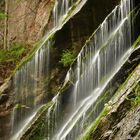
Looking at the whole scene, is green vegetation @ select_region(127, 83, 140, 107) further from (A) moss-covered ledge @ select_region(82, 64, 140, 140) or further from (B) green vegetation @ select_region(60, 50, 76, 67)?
(B) green vegetation @ select_region(60, 50, 76, 67)

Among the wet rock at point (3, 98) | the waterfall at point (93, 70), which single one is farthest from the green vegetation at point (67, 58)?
the wet rock at point (3, 98)

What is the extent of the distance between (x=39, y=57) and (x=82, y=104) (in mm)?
4408

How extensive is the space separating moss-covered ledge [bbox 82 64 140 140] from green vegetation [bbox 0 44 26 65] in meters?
12.8

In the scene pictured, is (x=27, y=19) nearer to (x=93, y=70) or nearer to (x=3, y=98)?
(x=3, y=98)

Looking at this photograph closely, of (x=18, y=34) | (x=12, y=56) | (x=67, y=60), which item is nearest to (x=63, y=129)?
(x=67, y=60)

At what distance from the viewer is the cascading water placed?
13.6 metres

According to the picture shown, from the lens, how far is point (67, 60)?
13141 mm

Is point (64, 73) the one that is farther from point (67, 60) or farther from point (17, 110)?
point (17, 110)

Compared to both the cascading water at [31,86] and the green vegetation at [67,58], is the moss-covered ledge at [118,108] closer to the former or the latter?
the green vegetation at [67,58]

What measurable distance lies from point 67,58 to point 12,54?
24.2 feet

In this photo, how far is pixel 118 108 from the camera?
21.2 feet

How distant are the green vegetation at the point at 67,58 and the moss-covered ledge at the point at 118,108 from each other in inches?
248

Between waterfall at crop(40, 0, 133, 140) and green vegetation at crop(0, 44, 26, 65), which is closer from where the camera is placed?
waterfall at crop(40, 0, 133, 140)

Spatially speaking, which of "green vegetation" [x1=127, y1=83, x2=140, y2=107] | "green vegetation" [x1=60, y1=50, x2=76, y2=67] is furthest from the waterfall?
"green vegetation" [x1=127, y1=83, x2=140, y2=107]
